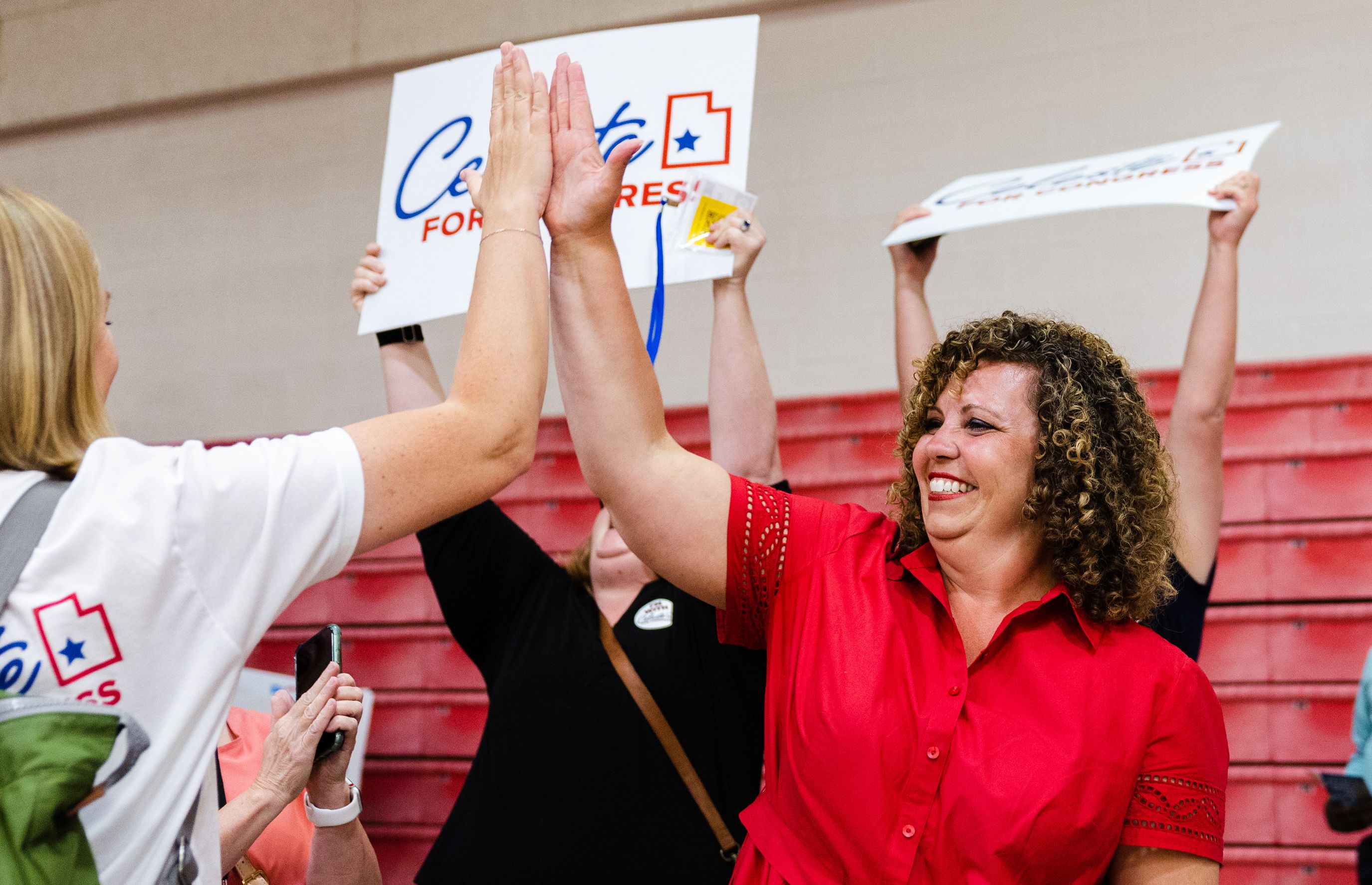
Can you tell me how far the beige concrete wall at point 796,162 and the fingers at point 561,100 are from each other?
2578 millimetres

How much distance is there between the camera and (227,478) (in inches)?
35.8

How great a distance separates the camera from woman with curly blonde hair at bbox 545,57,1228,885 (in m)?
1.26

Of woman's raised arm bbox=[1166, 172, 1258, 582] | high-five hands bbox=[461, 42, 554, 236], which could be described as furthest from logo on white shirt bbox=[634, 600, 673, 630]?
high-five hands bbox=[461, 42, 554, 236]

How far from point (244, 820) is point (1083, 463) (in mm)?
1194

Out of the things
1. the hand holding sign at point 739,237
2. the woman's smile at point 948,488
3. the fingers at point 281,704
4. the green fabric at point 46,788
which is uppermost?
the hand holding sign at point 739,237

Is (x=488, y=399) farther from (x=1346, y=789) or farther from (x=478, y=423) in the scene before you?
(x=1346, y=789)

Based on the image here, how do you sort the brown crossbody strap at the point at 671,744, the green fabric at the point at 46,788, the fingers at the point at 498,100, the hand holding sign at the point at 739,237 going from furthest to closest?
the hand holding sign at the point at 739,237 → the brown crossbody strap at the point at 671,744 → the fingers at the point at 498,100 → the green fabric at the point at 46,788

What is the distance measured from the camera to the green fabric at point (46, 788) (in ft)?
2.66

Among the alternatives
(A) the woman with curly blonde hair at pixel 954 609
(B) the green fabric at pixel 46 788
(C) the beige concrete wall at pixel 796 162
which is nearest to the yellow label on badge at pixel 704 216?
(A) the woman with curly blonde hair at pixel 954 609

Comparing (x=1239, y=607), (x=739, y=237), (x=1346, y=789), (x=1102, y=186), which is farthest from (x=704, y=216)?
(x=1239, y=607)

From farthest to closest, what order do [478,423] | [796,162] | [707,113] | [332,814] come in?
[796,162], [707,113], [332,814], [478,423]

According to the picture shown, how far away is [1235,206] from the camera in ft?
6.61

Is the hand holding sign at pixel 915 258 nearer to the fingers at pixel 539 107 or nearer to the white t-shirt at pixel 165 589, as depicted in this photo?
the fingers at pixel 539 107

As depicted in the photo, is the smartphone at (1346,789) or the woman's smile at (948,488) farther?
the smartphone at (1346,789)
